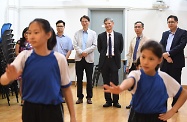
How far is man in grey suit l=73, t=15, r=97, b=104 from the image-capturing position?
5.53m

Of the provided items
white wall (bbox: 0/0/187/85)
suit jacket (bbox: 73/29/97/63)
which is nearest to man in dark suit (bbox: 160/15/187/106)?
suit jacket (bbox: 73/29/97/63)

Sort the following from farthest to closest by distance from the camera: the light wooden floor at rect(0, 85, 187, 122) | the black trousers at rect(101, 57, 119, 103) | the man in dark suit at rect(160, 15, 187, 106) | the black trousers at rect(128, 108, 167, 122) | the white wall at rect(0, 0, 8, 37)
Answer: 1. the white wall at rect(0, 0, 8, 37)
2. the black trousers at rect(101, 57, 119, 103)
3. the man in dark suit at rect(160, 15, 187, 106)
4. the light wooden floor at rect(0, 85, 187, 122)
5. the black trousers at rect(128, 108, 167, 122)

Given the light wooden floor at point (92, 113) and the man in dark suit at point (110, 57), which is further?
the man in dark suit at point (110, 57)

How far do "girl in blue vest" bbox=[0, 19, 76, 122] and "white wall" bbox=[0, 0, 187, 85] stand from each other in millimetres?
6411

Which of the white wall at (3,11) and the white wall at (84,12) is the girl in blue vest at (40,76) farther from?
the white wall at (84,12)

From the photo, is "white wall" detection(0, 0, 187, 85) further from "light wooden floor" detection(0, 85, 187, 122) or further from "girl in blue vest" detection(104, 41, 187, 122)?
"girl in blue vest" detection(104, 41, 187, 122)

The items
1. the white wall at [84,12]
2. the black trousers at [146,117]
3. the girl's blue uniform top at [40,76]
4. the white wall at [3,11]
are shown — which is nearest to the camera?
the girl's blue uniform top at [40,76]

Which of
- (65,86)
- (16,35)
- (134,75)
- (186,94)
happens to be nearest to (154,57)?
(134,75)

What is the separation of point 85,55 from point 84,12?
3.42 m

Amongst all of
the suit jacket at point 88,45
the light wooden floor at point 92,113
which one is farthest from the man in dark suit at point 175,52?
the suit jacket at point 88,45

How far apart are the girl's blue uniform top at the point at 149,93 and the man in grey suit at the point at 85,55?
359 cm

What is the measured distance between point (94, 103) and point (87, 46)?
3.81ft

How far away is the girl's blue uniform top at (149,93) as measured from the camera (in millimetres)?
1852

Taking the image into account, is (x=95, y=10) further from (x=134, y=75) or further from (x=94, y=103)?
(x=134, y=75)
